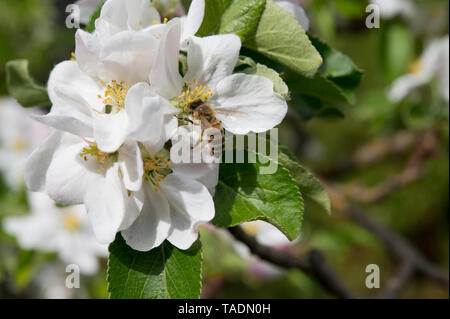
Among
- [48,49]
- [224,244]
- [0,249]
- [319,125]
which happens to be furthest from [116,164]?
[319,125]

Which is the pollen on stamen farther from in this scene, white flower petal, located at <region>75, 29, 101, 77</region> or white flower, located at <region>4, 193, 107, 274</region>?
white flower, located at <region>4, 193, 107, 274</region>

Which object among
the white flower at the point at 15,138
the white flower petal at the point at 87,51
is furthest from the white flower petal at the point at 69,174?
the white flower at the point at 15,138

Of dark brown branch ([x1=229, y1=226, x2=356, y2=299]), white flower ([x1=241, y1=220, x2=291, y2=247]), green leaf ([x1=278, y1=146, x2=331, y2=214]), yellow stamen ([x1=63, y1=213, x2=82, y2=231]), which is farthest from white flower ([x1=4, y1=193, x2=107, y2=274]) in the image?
green leaf ([x1=278, y1=146, x2=331, y2=214])

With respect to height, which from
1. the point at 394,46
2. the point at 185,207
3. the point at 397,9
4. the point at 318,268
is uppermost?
the point at 397,9

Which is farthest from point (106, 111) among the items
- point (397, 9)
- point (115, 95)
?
point (397, 9)

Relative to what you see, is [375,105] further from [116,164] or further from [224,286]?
[116,164]

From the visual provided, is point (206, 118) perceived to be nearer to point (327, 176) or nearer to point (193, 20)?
Result: point (193, 20)
